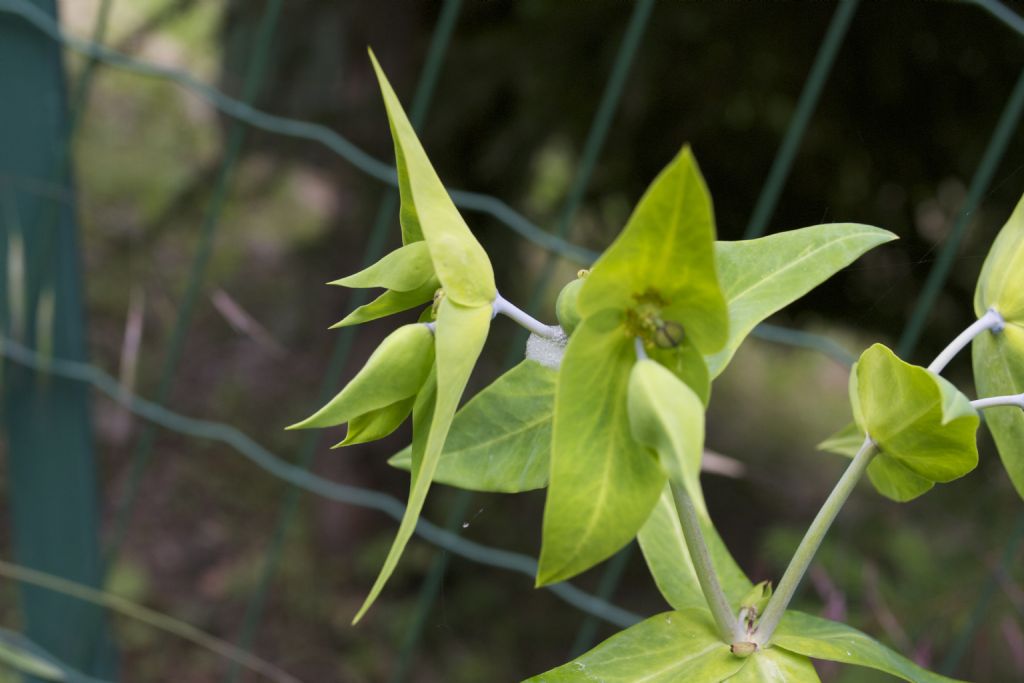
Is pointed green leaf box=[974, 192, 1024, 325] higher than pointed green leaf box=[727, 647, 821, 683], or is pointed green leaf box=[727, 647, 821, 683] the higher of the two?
pointed green leaf box=[974, 192, 1024, 325]

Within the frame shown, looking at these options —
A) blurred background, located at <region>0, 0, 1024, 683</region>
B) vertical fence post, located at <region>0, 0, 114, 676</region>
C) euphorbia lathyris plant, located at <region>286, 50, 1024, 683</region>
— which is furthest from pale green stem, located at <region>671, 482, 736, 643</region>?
vertical fence post, located at <region>0, 0, 114, 676</region>

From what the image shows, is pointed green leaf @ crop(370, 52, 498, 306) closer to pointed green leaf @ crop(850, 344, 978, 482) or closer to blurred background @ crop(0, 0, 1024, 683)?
pointed green leaf @ crop(850, 344, 978, 482)

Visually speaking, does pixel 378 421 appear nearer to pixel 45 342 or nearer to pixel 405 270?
pixel 405 270

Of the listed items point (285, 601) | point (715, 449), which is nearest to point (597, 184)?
point (715, 449)

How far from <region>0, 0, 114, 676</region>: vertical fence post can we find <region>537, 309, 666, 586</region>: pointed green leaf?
0.95 meters

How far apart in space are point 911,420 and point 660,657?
7cm

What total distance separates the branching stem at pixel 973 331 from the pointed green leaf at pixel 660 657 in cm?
8

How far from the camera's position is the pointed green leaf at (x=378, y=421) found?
8.5 inches

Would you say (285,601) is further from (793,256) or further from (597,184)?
(793,256)

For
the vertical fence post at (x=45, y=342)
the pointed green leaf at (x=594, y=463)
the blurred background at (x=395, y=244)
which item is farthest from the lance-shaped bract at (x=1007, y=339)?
the vertical fence post at (x=45, y=342)

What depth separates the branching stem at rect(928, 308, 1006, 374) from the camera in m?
0.23

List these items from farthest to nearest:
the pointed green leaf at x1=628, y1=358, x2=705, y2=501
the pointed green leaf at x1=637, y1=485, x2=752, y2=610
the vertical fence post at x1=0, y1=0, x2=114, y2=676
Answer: the vertical fence post at x1=0, y1=0, x2=114, y2=676
the pointed green leaf at x1=637, y1=485, x2=752, y2=610
the pointed green leaf at x1=628, y1=358, x2=705, y2=501

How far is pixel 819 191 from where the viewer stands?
1237 millimetres

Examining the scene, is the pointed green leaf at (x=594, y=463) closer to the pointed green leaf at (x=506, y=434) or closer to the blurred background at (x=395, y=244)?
the pointed green leaf at (x=506, y=434)
